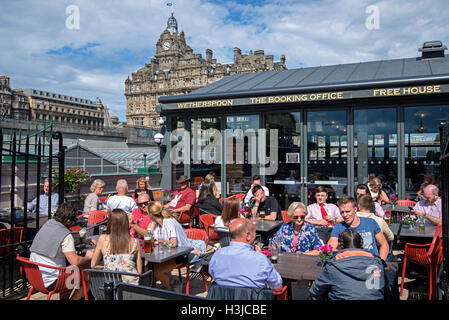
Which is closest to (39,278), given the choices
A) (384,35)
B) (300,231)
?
(300,231)

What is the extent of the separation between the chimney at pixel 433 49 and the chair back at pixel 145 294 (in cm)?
942

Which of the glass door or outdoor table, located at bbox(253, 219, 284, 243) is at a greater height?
the glass door

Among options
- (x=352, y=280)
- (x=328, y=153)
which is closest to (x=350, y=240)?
(x=352, y=280)

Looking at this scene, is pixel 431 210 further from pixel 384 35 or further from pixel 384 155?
pixel 384 35

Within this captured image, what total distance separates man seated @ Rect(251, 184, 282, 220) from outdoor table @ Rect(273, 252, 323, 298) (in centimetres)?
198

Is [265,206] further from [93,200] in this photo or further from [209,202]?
[93,200]

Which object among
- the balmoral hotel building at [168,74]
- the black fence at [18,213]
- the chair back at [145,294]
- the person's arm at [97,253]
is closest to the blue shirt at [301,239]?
the person's arm at [97,253]

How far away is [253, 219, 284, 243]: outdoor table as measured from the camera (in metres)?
4.78

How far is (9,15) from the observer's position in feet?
15.8

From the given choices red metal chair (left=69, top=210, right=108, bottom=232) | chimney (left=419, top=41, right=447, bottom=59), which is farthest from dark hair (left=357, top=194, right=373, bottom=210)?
chimney (left=419, top=41, right=447, bottom=59)

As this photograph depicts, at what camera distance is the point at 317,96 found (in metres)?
7.11

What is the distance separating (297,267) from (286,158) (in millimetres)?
5054

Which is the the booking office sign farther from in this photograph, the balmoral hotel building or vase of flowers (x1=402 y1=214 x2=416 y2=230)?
the balmoral hotel building
